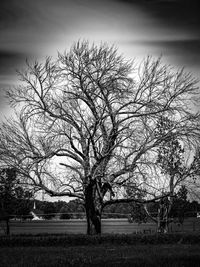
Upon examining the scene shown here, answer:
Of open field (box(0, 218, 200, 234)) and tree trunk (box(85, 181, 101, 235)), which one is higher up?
tree trunk (box(85, 181, 101, 235))

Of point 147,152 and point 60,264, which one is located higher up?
point 147,152

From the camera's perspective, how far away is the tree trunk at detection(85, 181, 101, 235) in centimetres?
2051

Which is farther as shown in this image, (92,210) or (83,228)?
(83,228)

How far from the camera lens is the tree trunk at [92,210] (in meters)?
20.5

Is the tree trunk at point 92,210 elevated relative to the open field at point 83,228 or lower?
elevated

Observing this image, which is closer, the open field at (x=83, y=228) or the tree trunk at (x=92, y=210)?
the tree trunk at (x=92, y=210)

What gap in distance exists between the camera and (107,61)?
2039 centimetres

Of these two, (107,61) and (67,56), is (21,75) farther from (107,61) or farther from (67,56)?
(107,61)

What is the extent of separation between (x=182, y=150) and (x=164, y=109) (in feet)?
15.2

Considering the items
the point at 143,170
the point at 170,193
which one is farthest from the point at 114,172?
the point at 170,193

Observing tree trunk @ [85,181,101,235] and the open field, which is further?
the open field

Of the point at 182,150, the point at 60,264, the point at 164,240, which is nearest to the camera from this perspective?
the point at 60,264

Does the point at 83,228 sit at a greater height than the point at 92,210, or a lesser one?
lesser

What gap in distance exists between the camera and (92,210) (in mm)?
21156
